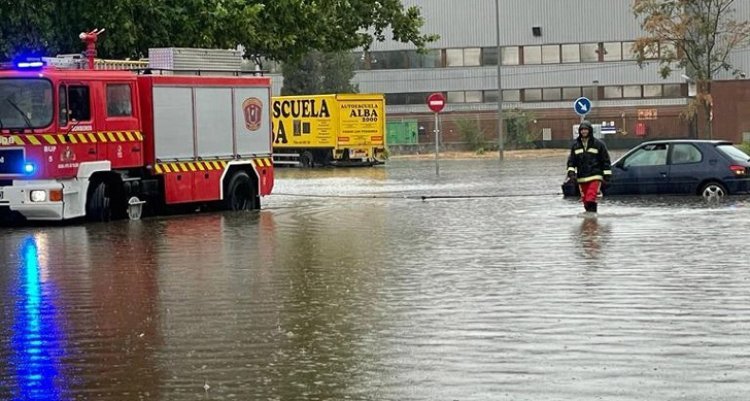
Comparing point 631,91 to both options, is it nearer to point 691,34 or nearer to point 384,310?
point 691,34

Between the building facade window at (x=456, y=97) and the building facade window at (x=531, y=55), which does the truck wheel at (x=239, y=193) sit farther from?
the building facade window at (x=456, y=97)

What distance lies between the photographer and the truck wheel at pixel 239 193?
82.9 ft

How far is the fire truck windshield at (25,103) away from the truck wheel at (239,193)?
470 centimetres

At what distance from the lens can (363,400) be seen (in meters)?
7.46

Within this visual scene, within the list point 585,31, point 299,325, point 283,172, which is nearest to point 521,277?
point 299,325

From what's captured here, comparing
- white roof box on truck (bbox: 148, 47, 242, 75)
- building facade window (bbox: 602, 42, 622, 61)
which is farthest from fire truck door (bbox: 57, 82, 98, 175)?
building facade window (bbox: 602, 42, 622, 61)

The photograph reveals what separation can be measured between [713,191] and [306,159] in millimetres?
31987

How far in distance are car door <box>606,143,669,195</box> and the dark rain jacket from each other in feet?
15.2

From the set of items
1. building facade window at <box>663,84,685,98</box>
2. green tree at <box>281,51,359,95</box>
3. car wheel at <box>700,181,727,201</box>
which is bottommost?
car wheel at <box>700,181,727,201</box>

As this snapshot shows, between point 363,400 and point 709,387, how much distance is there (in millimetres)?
1983

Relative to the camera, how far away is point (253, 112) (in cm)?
2595

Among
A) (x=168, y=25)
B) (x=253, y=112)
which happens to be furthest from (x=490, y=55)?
(x=253, y=112)

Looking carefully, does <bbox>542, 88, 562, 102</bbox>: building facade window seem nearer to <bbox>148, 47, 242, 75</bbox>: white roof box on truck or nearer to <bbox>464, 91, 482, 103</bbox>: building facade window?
<bbox>464, 91, 482, 103</bbox>: building facade window

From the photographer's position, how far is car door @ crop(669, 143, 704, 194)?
25641mm
